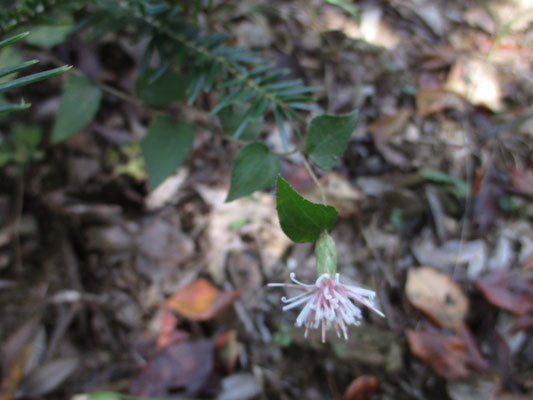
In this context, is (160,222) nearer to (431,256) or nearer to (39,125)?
(39,125)

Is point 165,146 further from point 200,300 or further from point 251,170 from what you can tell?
point 200,300

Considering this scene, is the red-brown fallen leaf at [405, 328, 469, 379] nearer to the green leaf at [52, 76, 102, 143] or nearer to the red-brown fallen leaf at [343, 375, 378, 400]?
the red-brown fallen leaf at [343, 375, 378, 400]

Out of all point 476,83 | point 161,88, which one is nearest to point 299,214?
point 161,88

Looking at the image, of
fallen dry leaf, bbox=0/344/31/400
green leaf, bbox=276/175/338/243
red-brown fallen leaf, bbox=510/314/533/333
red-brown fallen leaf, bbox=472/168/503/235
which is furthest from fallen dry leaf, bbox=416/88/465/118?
fallen dry leaf, bbox=0/344/31/400

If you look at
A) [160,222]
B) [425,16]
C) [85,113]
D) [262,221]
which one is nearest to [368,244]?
[262,221]

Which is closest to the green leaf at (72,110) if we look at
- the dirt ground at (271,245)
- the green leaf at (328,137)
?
the dirt ground at (271,245)

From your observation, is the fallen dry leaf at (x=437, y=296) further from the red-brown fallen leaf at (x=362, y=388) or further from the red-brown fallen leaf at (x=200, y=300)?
the red-brown fallen leaf at (x=200, y=300)
